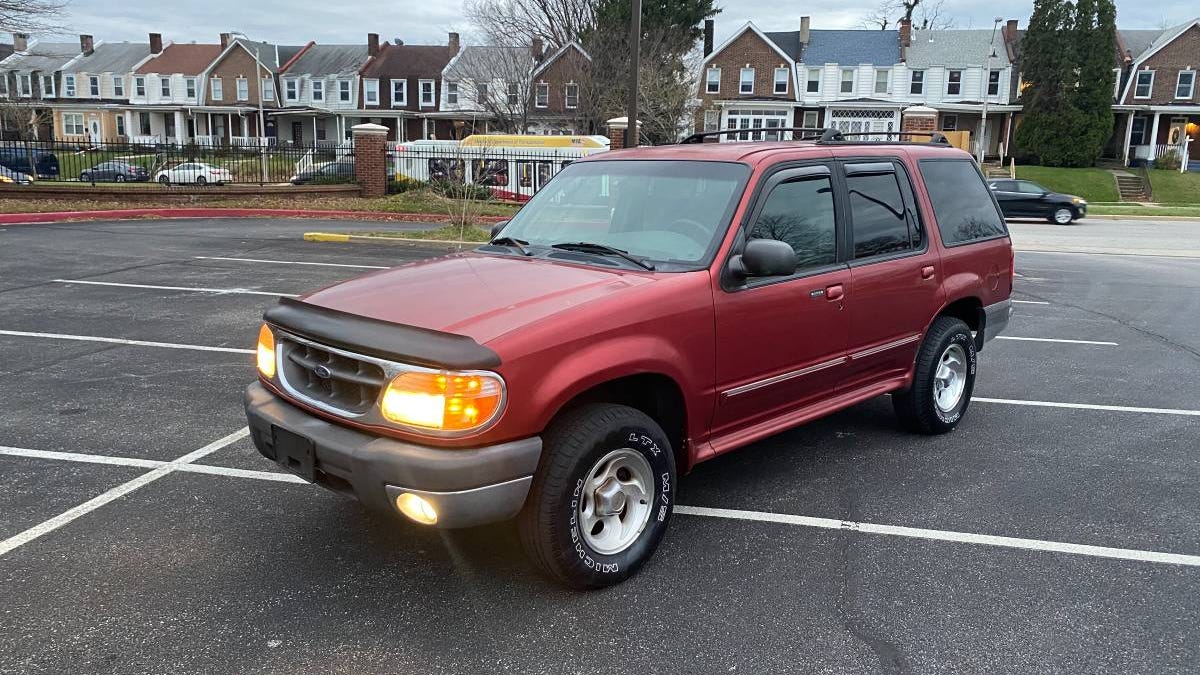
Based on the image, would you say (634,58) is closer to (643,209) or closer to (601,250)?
(643,209)

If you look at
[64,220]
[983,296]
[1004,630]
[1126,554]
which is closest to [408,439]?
[1004,630]

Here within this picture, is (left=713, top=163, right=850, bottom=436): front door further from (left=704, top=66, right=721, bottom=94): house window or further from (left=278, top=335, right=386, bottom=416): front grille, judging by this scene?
(left=704, top=66, right=721, bottom=94): house window

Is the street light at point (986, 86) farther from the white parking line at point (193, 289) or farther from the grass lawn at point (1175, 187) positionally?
the white parking line at point (193, 289)

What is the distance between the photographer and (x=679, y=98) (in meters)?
35.9

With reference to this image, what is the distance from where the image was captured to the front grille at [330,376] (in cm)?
345

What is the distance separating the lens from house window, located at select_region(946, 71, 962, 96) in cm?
4994

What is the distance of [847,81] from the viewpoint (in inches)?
1993

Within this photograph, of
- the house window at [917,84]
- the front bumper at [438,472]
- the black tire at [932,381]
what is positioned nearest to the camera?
the front bumper at [438,472]

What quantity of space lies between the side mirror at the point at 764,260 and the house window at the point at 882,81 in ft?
166

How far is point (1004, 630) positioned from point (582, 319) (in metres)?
2.07

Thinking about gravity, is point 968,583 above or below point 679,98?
below

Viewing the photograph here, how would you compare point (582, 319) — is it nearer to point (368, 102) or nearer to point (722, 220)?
point (722, 220)

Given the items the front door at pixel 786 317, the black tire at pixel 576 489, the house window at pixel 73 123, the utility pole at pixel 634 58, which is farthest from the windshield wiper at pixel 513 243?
the house window at pixel 73 123

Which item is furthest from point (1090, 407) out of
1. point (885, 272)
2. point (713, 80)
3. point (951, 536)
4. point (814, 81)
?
point (814, 81)
